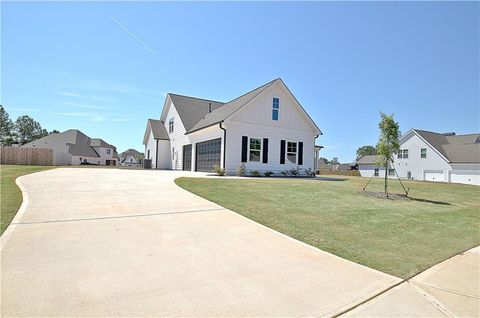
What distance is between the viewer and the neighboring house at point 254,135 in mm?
17047

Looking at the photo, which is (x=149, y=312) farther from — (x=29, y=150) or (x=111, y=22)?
(x=29, y=150)

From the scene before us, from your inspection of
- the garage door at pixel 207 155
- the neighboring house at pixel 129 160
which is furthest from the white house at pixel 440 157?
the neighboring house at pixel 129 160

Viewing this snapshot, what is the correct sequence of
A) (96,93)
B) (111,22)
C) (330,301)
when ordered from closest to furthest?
(330,301) → (111,22) → (96,93)

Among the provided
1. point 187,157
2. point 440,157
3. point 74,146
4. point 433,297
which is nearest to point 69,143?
point 74,146

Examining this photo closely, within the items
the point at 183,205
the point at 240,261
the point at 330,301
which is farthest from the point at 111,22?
the point at 330,301

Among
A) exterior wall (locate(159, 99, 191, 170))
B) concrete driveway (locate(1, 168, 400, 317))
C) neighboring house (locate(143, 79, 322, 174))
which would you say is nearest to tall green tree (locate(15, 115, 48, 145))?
exterior wall (locate(159, 99, 191, 170))

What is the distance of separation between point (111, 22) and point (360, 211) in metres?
12.6

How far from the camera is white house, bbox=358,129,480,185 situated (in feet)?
103

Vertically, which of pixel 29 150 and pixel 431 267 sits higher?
pixel 29 150

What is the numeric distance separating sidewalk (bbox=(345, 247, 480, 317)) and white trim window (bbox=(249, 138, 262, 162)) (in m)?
14.7

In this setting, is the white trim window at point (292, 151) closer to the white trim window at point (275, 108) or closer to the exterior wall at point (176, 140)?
the white trim window at point (275, 108)

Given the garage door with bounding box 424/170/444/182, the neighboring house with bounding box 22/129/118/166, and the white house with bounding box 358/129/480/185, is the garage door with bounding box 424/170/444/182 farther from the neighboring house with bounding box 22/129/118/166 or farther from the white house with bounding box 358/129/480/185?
the neighboring house with bounding box 22/129/118/166

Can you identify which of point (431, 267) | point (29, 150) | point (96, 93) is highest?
point (96, 93)

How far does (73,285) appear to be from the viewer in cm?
242
